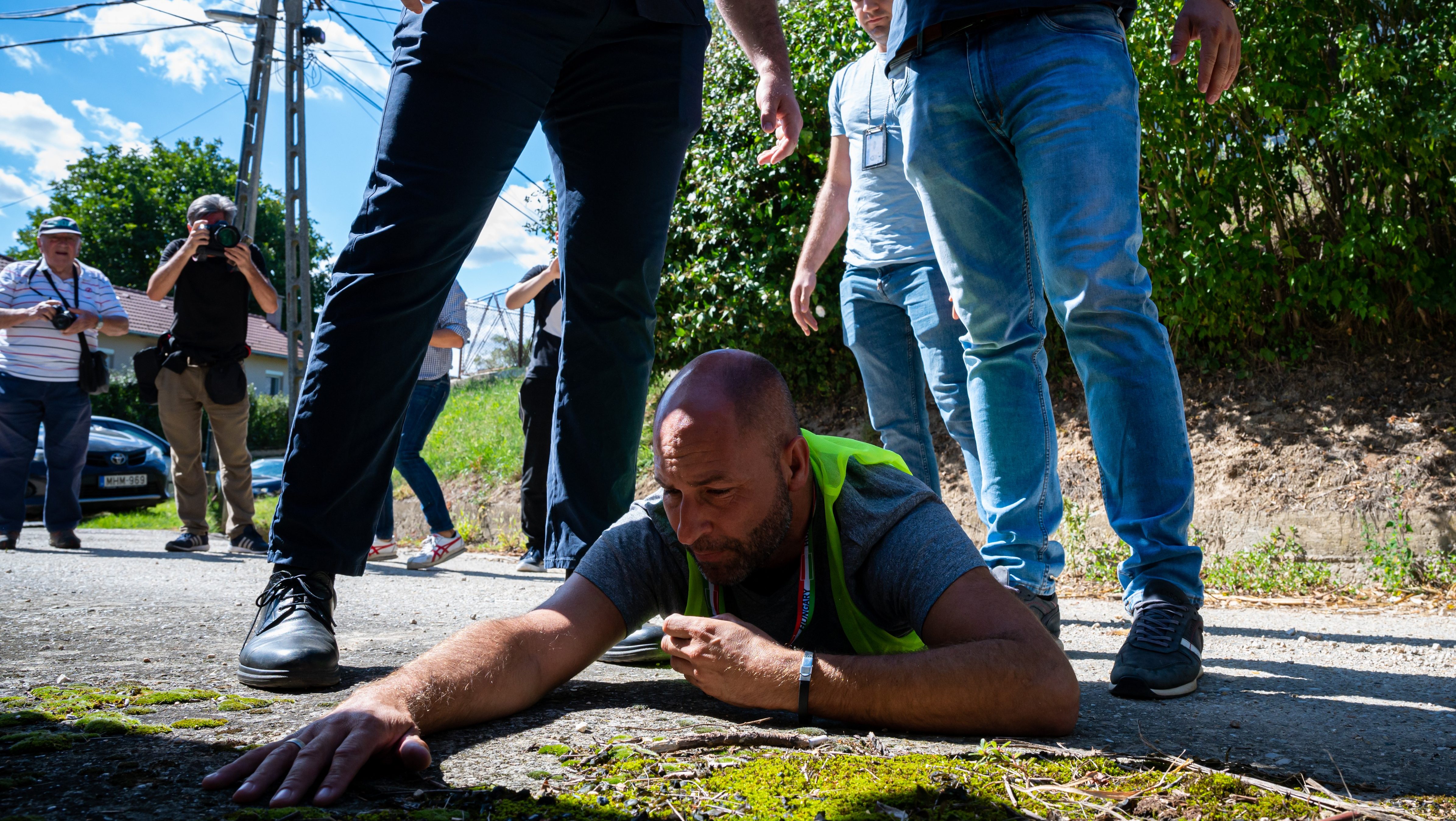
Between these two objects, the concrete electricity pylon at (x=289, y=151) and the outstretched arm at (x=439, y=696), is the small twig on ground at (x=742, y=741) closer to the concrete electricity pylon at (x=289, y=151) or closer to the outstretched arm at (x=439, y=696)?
the outstretched arm at (x=439, y=696)

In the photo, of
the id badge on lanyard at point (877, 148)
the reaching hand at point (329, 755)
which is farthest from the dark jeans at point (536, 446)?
the reaching hand at point (329, 755)

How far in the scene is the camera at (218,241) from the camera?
21.9 feet

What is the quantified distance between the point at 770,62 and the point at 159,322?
42.3 meters

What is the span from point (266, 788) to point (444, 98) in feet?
4.96

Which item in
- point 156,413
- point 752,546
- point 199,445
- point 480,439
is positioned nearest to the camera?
point 752,546

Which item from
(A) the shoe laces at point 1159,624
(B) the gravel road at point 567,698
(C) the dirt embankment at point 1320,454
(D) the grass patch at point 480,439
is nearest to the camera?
(B) the gravel road at point 567,698

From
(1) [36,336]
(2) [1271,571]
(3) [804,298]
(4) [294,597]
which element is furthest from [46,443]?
(2) [1271,571]

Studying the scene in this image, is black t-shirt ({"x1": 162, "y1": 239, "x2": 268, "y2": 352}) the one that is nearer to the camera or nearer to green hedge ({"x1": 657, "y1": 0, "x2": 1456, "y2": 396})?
the camera

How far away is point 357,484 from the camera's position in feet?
7.05

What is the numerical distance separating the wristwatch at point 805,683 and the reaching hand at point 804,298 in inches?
93.4

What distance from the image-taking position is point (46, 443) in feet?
22.8

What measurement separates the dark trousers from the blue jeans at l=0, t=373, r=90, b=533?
5966mm

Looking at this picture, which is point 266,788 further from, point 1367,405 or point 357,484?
point 1367,405

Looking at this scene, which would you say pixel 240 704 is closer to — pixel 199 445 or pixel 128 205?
pixel 199 445
